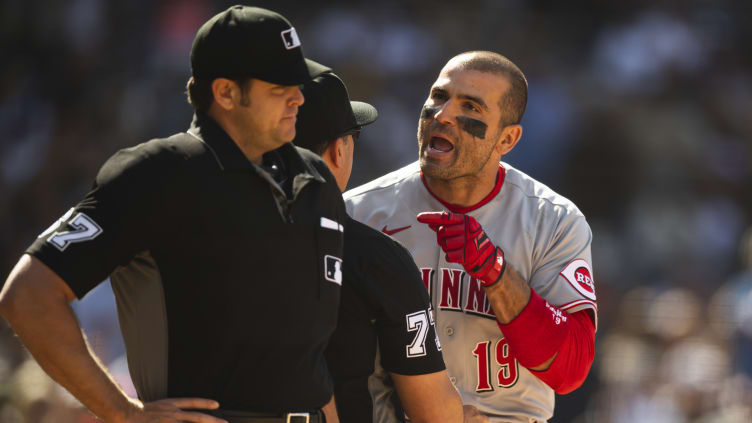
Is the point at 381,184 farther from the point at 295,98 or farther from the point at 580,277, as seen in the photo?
the point at 295,98

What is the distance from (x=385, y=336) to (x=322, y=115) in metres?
0.77

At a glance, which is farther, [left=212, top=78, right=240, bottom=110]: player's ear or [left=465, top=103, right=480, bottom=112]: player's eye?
[left=465, top=103, right=480, bottom=112]: player's eye

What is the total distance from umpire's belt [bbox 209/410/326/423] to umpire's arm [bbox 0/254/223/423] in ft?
0.71

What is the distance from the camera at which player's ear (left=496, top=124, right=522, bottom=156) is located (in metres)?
3.94

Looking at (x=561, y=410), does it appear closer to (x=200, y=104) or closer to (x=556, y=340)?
(x=556, y=340)

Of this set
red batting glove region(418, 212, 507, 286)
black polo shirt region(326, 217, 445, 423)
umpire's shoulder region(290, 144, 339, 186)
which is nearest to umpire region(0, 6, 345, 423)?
umpire's shoulder region(290, 144, 339, 186)

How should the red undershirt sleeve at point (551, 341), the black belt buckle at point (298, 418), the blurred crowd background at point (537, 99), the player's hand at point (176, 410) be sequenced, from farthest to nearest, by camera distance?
1. the blurred crowd background at point (537, 99)
2. the red undershirt sleeve at point (551, 341)
3. the black belt buckle at point (298, 418)
4. the player's hand at point (176, 410)

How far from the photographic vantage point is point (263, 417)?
2.40m

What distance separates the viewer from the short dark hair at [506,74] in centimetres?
392

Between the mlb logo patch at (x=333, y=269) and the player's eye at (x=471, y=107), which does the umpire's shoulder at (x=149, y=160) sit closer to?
the mlb logo patch at (x=333, y=269)

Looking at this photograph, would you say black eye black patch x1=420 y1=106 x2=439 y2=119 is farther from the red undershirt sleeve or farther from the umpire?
the umpire

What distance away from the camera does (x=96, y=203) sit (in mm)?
2270

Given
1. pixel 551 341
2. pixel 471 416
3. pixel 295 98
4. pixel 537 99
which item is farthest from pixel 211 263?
pixel 537 99

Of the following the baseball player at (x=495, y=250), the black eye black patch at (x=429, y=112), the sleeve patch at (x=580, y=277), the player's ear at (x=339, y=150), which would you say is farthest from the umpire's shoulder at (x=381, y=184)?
the sleeve patch at (x=580, y=277)
